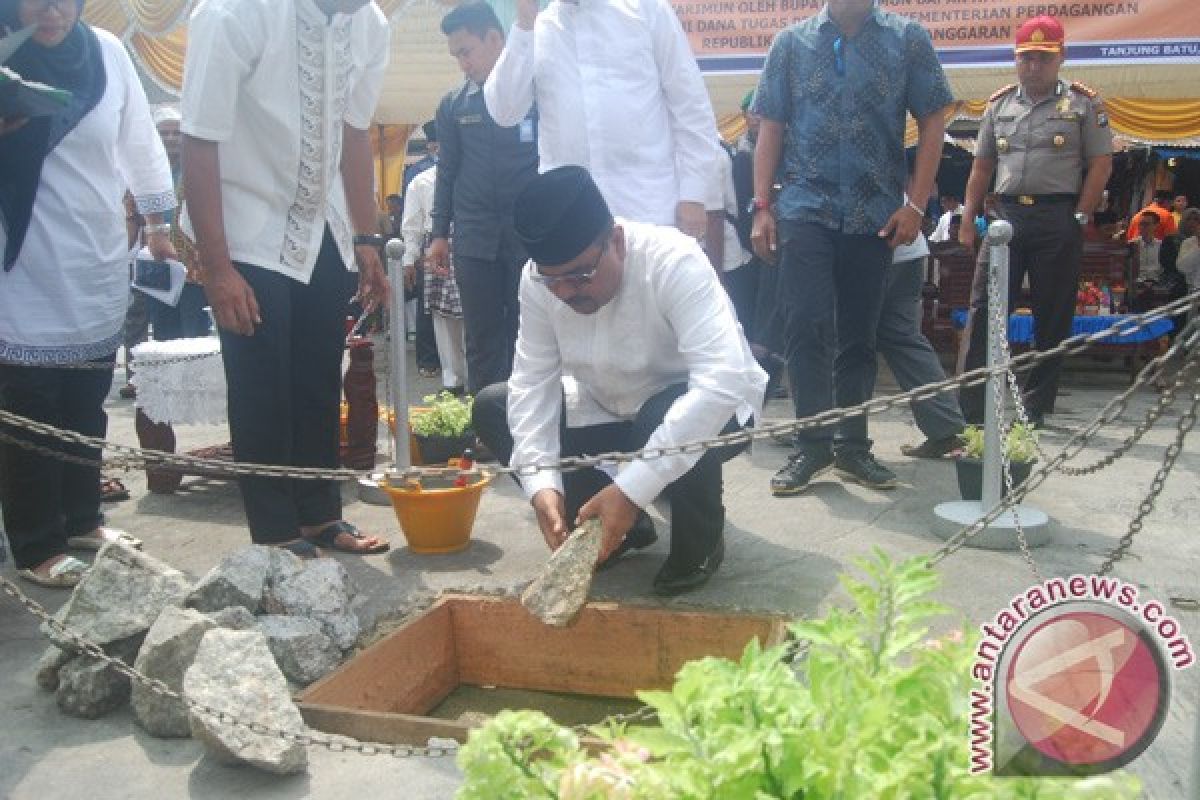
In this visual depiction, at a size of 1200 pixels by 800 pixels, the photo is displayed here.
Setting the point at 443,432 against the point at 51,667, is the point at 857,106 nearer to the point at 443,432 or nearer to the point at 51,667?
the point at 443,432

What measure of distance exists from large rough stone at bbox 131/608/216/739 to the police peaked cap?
124cm

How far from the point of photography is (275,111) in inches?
133

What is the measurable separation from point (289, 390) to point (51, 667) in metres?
1.18

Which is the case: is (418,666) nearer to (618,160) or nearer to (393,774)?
(393,774)

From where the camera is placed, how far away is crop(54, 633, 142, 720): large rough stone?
2613 millimetres

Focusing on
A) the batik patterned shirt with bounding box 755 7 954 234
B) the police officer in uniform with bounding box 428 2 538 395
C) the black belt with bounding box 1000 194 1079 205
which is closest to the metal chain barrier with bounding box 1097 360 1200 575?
the batik patterned shirt with bounding box 755 7 954 234

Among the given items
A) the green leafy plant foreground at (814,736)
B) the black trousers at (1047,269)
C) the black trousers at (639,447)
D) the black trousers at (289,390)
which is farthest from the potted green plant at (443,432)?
the green leafy plant foreground at (814,736)

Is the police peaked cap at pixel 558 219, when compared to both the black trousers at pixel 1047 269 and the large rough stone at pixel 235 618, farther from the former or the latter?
the black trousers at pixel 1047 269

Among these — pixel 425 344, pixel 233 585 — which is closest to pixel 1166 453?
pixel 233 585

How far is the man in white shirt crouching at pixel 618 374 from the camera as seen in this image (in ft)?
9.22

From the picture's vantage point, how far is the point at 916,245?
16.4ft

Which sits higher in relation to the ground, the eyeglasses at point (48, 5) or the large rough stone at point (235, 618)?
the eyeglasses at point (48, 5)

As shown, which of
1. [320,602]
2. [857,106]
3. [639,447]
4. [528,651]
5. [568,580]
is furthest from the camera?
[857,106]

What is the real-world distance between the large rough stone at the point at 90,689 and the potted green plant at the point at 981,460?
290cm
